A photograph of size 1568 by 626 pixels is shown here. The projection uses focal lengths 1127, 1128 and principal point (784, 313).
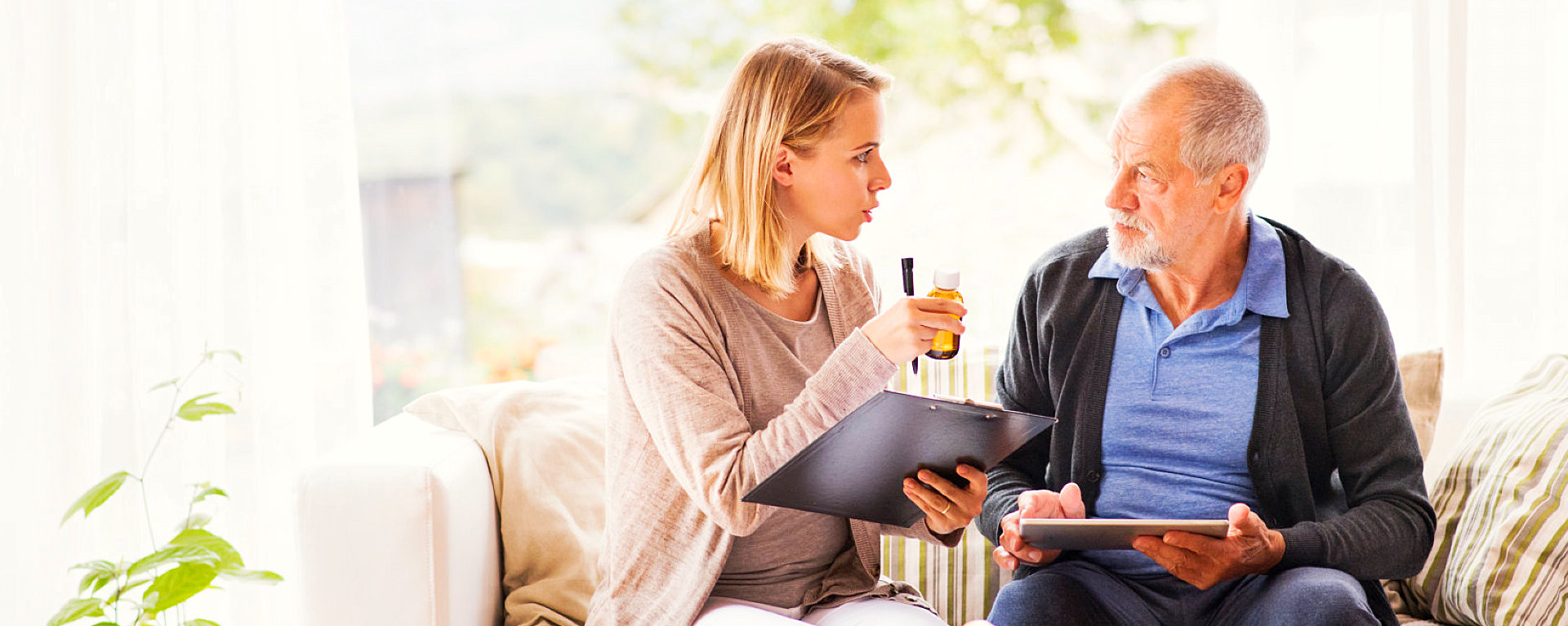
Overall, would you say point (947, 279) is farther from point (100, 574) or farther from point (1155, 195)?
point (100, 574)

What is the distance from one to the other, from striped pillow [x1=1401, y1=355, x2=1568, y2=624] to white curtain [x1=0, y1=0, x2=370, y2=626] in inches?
78.7

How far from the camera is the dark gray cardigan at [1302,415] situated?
4.76 feet

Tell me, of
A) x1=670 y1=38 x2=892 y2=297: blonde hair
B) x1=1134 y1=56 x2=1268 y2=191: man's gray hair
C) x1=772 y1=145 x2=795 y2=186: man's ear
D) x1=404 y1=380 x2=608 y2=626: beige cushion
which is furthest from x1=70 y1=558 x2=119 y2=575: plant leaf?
x1=1134 y1=56 x2=1268 y2=191: man's gray hair

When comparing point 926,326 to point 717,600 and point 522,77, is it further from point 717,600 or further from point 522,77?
point 522,77

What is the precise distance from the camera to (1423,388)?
1930mm

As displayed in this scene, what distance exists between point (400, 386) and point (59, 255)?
1.64 m

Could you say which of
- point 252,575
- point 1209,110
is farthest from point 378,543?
point 1209,110

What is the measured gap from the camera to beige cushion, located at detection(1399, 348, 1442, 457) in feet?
6.25

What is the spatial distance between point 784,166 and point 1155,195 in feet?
1.73

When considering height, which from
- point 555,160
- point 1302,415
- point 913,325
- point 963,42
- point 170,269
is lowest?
point 1302,415

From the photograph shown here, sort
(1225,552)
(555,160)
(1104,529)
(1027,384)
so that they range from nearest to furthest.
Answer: (1104,529)
(1225,552)
(1027,384)
(555,160)

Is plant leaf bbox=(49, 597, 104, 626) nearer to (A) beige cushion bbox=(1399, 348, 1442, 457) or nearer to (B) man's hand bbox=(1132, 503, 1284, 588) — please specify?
(B) man's hand bbox=(1132, 503, 1284, 588)

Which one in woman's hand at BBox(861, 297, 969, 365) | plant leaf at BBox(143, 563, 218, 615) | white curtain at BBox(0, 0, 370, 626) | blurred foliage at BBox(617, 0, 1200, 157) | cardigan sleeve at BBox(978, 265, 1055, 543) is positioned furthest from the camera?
blurred foliage at BBox(617, 0, 1200, 157)

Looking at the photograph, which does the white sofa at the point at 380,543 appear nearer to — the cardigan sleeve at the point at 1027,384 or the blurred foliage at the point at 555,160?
the cardigan sleeve at the point at 1027,384
